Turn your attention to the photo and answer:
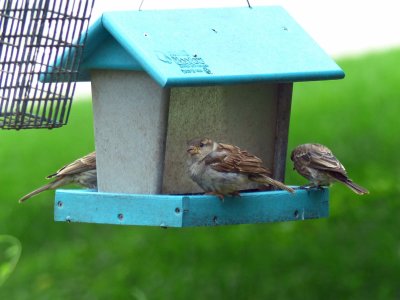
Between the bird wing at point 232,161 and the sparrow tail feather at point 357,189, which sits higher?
the bird wing at point 232,161

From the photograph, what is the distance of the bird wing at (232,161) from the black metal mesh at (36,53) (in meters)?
0.90

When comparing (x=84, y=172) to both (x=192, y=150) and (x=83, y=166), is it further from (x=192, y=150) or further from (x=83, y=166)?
(x=192, y=150)

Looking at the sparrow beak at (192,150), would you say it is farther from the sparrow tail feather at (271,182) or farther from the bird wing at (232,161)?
the sparrow tail feather at (271,182)

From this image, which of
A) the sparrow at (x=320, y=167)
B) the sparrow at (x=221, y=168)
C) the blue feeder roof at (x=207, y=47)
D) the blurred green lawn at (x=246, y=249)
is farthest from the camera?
the blurred green lawn at (x=246, y=249)

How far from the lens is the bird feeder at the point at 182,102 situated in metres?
5.78

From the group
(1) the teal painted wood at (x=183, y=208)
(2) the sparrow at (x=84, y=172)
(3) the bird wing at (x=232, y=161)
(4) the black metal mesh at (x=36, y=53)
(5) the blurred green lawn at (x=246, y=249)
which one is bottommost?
(5) the blurred green lawn at (x=246, y=249)

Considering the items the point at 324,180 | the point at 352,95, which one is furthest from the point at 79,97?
the point at 324,180

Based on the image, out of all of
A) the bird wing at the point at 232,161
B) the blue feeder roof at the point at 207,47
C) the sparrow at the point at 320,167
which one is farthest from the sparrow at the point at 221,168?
the sparrow at the point at 320,167

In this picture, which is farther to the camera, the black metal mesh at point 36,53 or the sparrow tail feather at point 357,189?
the sparrow tail feather at point 357,189

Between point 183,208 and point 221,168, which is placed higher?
point 221,168

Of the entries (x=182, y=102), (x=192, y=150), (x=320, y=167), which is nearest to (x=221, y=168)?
(x=192, y=150)

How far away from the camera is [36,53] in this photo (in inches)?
246

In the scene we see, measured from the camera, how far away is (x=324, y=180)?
6828 mm

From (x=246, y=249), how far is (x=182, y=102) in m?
4.88
